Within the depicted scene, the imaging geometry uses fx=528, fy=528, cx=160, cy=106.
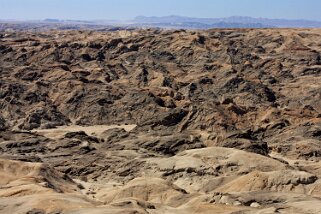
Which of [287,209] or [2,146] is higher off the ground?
[287,209]

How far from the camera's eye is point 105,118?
254 ft

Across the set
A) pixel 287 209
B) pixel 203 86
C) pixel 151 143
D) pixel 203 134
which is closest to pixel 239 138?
pixel 203 134

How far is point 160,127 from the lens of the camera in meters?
61.7

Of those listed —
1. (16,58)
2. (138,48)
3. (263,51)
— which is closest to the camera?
(16,58)

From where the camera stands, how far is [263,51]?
132 m

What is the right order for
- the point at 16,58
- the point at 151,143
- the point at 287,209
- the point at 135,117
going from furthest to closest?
1. the point at 16,58
2. the point at 135,117
3. the point at 151,143
4. the point at 287,209

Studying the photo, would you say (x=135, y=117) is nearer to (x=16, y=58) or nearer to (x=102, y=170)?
(x=102, y=170)

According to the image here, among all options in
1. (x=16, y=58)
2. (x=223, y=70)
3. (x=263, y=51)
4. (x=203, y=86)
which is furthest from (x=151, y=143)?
(x=263, y=51)

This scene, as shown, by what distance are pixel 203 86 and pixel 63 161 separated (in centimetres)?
4707

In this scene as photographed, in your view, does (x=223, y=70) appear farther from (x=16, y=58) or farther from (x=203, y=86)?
(x=16, y=58)

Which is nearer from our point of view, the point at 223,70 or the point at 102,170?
the point at 102,170

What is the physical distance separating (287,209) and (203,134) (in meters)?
25.2

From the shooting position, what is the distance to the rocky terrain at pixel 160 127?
34875 mm

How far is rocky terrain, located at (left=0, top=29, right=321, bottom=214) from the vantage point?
34.9 m
